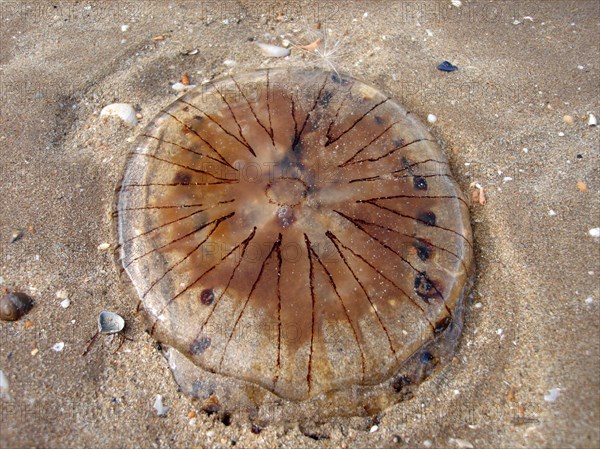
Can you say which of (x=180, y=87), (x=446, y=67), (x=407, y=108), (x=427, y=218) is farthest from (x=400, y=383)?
(x=180, y=87)

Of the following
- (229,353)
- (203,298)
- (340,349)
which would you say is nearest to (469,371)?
(340,349)

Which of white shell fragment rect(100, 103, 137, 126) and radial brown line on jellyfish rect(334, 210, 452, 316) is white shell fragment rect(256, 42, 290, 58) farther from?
radial brown line on jellyfish rect(334, 210, 452, 316)

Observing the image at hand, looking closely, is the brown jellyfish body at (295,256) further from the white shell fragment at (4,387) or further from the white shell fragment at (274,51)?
the white shell fragment at (274,51)

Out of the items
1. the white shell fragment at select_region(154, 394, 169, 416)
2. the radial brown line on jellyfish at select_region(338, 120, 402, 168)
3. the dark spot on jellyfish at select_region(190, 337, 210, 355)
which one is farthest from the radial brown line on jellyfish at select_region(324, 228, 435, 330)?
the white shell fragment at select_region(154, 394, 169, 416)

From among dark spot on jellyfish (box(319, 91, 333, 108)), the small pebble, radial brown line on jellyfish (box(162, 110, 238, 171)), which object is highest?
dark spot on jellyfish (box(319, 91, 333, 108))

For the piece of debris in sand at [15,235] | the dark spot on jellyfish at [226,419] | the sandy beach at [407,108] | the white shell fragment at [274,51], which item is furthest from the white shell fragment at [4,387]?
the white shell fragment at [274,51]
